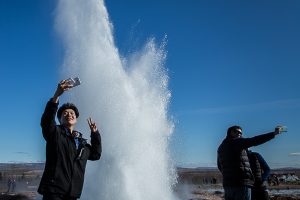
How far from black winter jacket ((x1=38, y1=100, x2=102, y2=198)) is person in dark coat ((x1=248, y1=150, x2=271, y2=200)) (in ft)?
12.2

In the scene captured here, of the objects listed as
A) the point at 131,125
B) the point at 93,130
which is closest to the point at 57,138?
the point at 93,130

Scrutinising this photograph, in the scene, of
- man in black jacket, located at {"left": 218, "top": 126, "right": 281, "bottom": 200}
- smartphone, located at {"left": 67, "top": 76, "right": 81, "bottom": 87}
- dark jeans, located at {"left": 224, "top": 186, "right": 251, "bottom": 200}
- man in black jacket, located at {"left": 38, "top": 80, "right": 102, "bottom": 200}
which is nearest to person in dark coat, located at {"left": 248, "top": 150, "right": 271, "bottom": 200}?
man in black jacket, located at {"left": 218, "top": 126, "right": 281, "bottom": 200}

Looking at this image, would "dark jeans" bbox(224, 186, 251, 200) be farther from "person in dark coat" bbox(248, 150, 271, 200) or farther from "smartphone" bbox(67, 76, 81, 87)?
"smartphone" bbox(67, 76, 81, 87)

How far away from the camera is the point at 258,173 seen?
272 inches

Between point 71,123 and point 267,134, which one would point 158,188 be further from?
point 71,123

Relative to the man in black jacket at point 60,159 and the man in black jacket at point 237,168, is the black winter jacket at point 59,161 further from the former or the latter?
the man in black jacket at point 237,168

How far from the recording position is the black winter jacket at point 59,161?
12.5ft

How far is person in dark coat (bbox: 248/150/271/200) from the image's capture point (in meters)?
6.83

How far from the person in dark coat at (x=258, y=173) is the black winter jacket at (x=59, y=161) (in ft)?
12.2

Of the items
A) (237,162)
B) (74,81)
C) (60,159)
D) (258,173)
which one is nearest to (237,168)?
(237,162)

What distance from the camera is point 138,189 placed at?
45.6 ft

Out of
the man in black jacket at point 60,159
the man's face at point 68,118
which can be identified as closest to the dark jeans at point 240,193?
the man in black jacket at point 60,159

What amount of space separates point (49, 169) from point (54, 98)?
70cm

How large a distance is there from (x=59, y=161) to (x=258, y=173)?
416 cm
